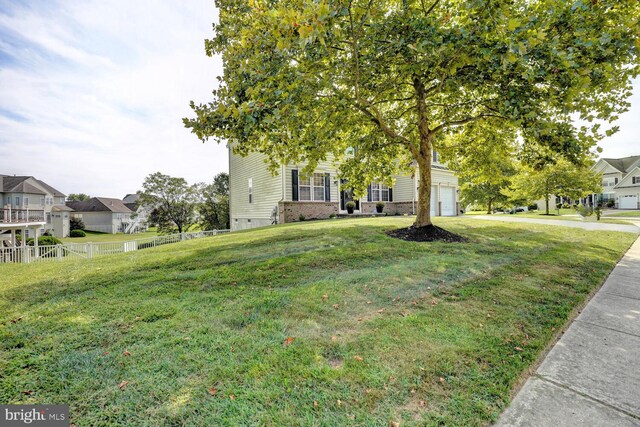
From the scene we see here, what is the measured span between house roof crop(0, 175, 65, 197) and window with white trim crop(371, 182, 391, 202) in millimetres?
35853

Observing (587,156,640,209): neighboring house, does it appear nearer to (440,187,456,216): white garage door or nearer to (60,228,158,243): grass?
(440,187,456,216): white garage door

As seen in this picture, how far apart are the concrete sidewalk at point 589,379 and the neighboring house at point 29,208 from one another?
87.9ft

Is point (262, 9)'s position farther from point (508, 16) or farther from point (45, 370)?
point (45, 370)

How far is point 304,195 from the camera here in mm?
15672

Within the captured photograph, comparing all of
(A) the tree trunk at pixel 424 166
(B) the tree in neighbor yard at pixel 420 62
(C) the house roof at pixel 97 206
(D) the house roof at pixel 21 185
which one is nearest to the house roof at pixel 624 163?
(B) the tree in neighbor yard at pixel 420 62

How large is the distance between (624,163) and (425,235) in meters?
56.1

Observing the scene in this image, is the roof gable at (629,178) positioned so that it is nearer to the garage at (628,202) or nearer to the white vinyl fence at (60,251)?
the garage at (628,202)

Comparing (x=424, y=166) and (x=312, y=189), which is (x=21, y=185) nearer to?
(x=312, y=189)

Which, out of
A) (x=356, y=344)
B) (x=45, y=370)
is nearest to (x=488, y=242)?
(x=356, y=344)

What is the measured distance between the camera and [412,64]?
5.02m

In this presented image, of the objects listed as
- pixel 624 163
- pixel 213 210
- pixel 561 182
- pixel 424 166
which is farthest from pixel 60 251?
pixel 624 163

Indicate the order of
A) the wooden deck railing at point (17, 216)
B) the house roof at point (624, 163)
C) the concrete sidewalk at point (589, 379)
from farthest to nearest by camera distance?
the house roof at point (624, 163)
the wooden deck railing at point (17, 216)
the concrete sidewalk at point (589, 379)

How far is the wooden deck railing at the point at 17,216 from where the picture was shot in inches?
706

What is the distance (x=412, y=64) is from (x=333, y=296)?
4316mm
